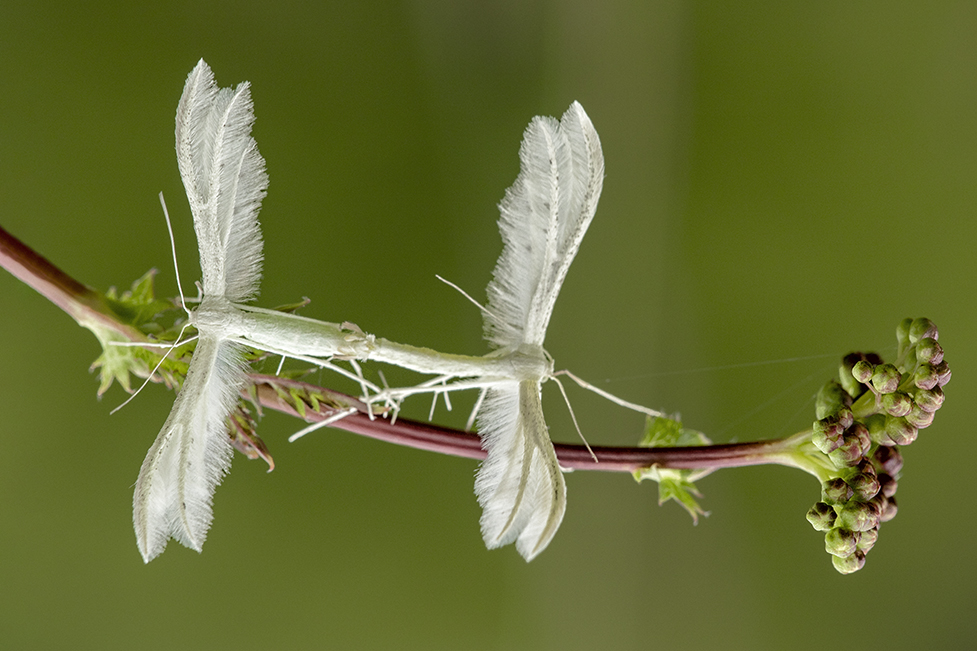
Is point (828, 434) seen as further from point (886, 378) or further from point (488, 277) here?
point (488, 277)

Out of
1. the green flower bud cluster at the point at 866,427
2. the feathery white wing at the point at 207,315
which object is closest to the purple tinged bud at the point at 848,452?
the green flower bud cluster at the point at 866,427

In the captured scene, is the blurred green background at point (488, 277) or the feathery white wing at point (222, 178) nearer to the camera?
the feathery white wing at point (222, 178)

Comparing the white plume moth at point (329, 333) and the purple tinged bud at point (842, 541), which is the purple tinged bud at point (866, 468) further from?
the white plume moth at point (329, 333)

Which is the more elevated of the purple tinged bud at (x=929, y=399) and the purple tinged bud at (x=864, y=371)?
the purple tinged bud at (x=864, y=371)

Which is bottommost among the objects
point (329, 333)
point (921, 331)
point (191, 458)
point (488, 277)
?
point (191, 458)

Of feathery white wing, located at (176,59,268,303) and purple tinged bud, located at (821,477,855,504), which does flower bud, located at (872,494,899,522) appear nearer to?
purple tinged bud, located at (821,477,855,504)

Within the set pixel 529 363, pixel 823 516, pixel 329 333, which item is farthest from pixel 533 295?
pixel 823 516

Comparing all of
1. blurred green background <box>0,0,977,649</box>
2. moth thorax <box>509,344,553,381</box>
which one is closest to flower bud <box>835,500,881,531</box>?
moth thorax <box>509,344,553,381</box>

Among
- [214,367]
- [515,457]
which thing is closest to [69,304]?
[214,367]

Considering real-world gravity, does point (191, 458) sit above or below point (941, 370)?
below
